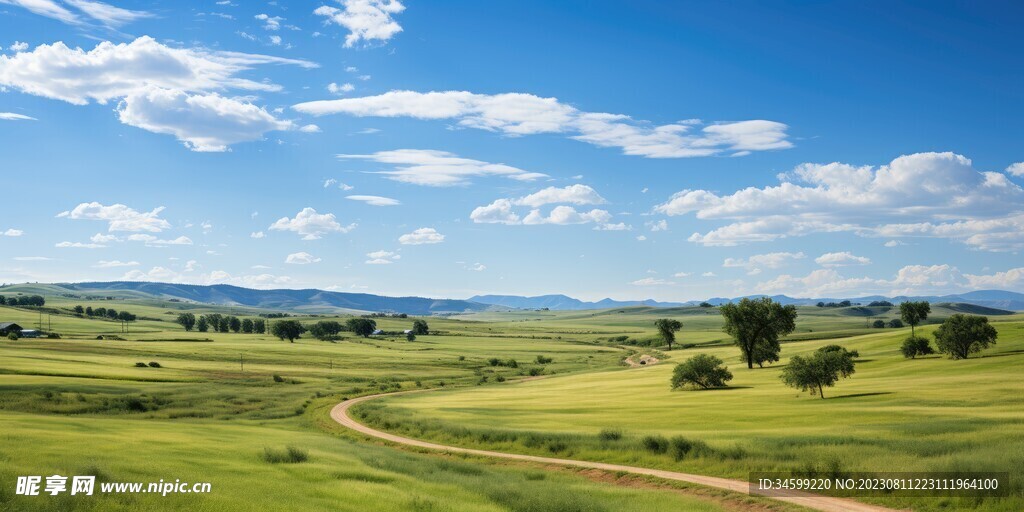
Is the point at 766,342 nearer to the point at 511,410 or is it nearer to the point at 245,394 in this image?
the point at 511,410

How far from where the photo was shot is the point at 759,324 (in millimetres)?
97000

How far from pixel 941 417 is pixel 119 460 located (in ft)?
136

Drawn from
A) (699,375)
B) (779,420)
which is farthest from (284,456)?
(699,375)

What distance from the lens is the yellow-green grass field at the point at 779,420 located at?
28688 millimetres

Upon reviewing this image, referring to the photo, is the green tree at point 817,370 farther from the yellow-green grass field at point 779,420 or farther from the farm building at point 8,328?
the farm building at point 8,328

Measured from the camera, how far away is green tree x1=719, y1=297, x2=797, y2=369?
3782 inches

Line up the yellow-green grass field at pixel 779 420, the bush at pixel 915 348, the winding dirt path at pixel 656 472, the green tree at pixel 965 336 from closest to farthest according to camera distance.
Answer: the winding dirt path at pixel 656 472 < the yellow-green grass field at pixel 779 420 < the green tree at pixel 965 336 < the bush at pixel 915 348

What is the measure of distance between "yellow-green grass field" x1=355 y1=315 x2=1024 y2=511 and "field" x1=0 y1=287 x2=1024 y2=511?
15 cm

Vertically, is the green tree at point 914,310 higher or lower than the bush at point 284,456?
higher

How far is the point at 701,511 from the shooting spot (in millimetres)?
23438

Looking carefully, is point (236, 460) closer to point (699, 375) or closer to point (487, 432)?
point (487, 432)

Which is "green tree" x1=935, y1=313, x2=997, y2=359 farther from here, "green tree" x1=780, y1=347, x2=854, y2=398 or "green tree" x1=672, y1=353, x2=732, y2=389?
"green tree" x1=780, y1=347, x2=854, y2=398

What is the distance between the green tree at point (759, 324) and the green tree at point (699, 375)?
78.7ft

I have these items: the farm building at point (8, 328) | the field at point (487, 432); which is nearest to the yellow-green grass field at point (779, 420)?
the field at point (487, 432)
